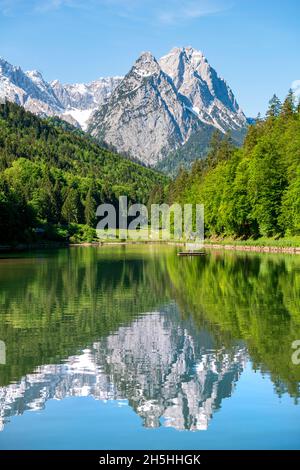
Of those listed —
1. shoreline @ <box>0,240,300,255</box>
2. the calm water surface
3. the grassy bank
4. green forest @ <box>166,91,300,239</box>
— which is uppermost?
green forest @ <box>166,91,300,239</box>

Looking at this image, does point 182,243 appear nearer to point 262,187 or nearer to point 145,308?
point 262,187

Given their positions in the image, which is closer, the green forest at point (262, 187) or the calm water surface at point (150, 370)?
the calm water surface at point (150, 370)

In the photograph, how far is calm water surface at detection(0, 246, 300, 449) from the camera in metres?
16.0

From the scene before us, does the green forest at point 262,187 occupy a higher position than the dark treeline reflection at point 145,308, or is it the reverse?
the green forest at point 262,187

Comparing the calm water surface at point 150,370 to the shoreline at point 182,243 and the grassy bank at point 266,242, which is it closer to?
the grassy bank at point 266,242

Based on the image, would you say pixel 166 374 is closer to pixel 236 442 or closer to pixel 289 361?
pixel 289 361

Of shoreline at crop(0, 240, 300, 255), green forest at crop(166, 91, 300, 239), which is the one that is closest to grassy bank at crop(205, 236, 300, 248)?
shoreline at crop(0, 240, 300, 255)

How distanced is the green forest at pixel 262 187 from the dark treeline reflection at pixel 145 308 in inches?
1482

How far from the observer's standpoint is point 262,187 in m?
104

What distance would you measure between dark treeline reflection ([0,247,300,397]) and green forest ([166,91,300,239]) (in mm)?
37653

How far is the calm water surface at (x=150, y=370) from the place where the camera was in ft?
52.4

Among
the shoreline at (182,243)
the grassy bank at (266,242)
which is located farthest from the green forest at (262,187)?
the shoreline at (182,243)

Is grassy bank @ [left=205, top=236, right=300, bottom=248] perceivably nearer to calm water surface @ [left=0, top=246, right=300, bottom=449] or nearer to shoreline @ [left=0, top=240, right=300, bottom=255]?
shoreline @ [left=0, top=240, right=300, bottom=255]

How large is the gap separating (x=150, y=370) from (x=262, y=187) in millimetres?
84625
